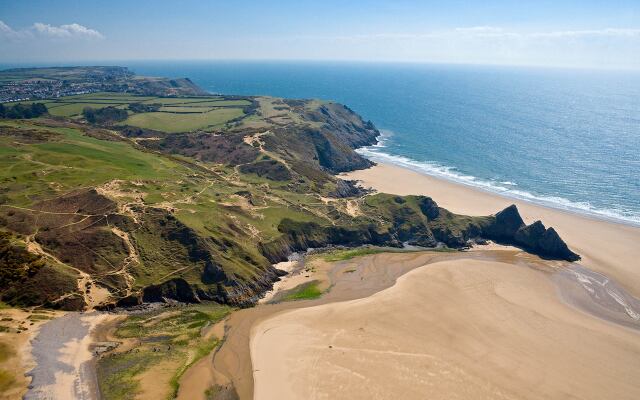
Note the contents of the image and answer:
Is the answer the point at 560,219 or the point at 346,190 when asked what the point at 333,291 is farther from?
the point at 560,219

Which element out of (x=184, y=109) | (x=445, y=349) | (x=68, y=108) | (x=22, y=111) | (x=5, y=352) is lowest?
(x=445, y=349)

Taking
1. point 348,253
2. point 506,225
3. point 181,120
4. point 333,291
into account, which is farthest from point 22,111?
point 506,225

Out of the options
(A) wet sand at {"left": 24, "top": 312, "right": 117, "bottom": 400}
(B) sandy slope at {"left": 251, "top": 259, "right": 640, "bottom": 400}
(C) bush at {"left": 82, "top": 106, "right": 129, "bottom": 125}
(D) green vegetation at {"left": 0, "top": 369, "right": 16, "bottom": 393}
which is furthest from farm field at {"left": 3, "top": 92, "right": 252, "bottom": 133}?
(D) green vegetation at {"left": 0, "top": 369, "right": 16, "bottom": 393}

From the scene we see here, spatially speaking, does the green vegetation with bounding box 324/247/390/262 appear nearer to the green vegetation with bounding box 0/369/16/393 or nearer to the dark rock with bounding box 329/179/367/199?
the dark rock with bounding box 329/179/367/199

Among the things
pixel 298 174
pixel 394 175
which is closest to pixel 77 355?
pixel 298 174

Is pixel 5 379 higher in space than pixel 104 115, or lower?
lower

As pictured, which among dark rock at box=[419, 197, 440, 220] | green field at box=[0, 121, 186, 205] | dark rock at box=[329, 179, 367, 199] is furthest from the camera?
dark rock at box=[329, 179, 367, 199]
